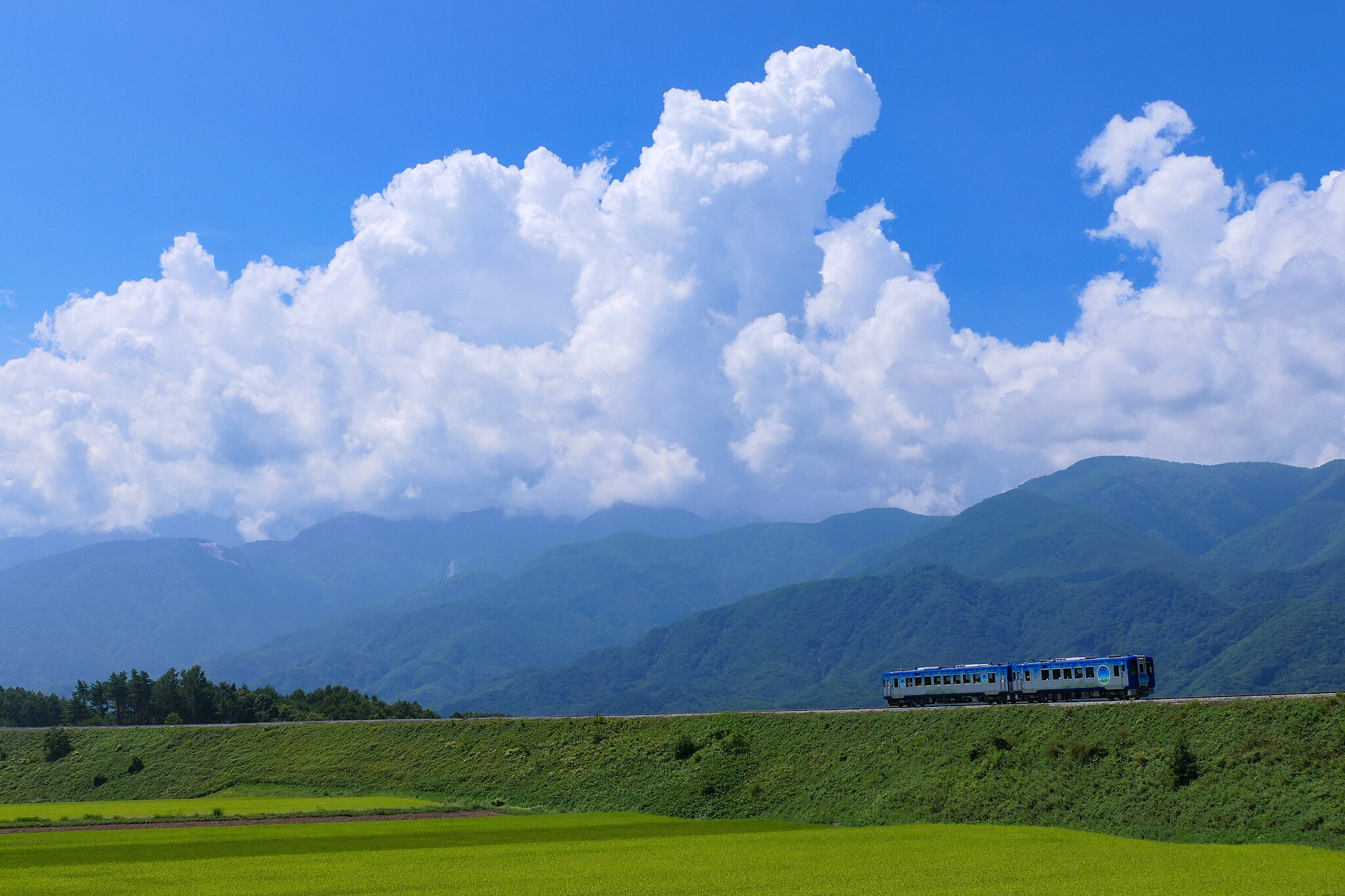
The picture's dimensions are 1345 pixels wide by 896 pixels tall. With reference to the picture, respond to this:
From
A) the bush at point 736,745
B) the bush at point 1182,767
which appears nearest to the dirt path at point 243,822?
the bush at point 736,745

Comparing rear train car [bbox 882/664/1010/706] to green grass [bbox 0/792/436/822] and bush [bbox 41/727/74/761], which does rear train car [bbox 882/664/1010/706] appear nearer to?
green grass [bbox 0/792/436/822]

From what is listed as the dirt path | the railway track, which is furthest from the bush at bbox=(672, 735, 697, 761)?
the dirt path

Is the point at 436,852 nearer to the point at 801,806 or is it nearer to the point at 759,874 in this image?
the point at 759,874

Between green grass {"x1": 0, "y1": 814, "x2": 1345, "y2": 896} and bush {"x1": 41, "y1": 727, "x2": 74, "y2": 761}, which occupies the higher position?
bush {"x1": 41, "y1": 727, "x2": 74, "y2": 761}

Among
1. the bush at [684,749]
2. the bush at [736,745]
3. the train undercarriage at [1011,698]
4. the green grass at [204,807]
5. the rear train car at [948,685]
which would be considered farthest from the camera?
the rear train car at [948,685]

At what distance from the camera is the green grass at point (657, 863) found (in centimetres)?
4178

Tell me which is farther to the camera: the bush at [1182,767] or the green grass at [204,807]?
the green grass at [204,807]

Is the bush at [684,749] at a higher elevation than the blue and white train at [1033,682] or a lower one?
lower

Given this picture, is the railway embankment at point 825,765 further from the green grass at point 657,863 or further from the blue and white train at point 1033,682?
the blue and white train at point 1033,682

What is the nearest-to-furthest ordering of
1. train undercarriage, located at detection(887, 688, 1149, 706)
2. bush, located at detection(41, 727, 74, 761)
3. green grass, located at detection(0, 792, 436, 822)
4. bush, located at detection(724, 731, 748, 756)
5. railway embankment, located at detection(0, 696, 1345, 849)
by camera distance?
railway embankment, located at detection(0, 696, 1345, 849), green grass, located at detection(0, 792, 436, 822), train undercarriage, located at detection(887, 688, 1149, 706), bush, located at detection(724, 731, 748, 756), bush, located at detection(41, 727, 74, 761)

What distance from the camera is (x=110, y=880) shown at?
45312 mm

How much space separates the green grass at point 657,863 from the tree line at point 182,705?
270 feet

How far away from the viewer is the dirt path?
69250 millimetres

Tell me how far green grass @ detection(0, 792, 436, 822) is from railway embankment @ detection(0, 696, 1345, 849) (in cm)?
573
